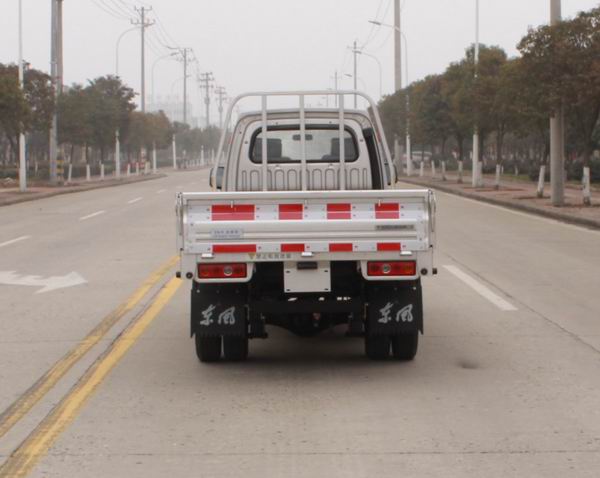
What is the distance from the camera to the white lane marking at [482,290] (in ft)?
38.0

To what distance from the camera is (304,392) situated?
7.52 metres

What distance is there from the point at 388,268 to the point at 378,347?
0.99m

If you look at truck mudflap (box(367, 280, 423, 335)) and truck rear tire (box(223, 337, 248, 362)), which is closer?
truck mudflap (box(367, 280, 423, 335))

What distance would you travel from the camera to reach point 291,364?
28.1ft

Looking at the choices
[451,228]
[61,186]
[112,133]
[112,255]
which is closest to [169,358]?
[112,255]

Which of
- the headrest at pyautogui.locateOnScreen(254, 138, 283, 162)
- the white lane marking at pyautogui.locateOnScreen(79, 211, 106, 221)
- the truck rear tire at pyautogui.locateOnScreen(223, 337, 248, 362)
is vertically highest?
the headrest at pyautogui.locateOnScreen(254, 138, 283, 162)

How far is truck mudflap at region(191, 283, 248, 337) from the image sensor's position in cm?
793

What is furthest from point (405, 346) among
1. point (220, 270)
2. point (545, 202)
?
point (545, 202)

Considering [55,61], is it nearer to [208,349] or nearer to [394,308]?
[208,349]

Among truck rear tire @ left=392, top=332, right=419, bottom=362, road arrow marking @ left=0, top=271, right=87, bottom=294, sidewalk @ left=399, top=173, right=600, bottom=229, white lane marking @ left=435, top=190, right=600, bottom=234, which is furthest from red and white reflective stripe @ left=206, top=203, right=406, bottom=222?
sidewalk @ left=399, top=173, right=600, bottom=229

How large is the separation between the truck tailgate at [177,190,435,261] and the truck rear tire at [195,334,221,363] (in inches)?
40.0

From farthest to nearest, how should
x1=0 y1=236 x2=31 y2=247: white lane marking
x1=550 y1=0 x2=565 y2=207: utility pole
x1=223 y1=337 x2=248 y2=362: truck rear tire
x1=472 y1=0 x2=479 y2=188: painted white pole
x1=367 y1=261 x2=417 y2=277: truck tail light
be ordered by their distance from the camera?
x1=472 y1=0 x2=479 y2=188: painted white pole → x1=550 y1=0 x2=565 y2=207: utility pole → x1=0 y1=236 x2=31 y2=247: white lane marking → x1=223 y1=337 x2=248 y2=362: truck rear tire → x1=367 y1=261 x2=417 y2=277: truck tail light

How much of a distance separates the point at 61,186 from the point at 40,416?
1757 inches

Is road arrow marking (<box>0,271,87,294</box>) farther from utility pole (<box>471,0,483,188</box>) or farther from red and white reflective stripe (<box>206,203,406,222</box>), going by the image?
utility pole (<box>471,0,483,188</box>)
